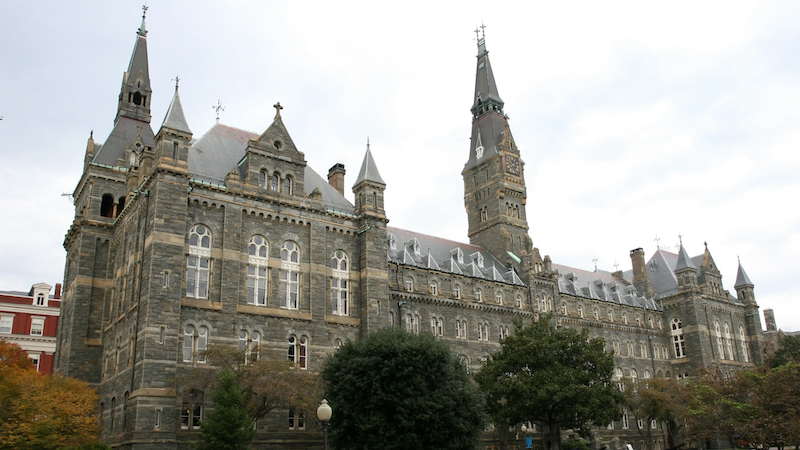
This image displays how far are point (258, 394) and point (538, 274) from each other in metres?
43.3

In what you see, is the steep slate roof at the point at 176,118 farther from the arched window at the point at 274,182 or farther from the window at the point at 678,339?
the window at the point at 678,339

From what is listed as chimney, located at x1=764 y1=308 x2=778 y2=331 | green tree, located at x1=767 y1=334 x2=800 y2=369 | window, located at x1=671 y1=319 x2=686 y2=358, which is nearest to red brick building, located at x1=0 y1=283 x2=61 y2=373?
window, located at x1=671 y1=319 x2=686 y2=358

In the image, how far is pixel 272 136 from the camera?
169 feet

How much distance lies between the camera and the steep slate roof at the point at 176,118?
4659 centimetres

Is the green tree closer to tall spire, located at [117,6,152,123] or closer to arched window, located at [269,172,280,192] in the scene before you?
arched window, located at [269,172,280,192]

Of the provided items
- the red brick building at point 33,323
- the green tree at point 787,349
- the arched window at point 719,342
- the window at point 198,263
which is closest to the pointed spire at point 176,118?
the window at point 198,263

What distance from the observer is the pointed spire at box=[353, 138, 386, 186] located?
56.7m

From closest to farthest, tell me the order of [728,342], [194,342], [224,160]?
[194,342], [224,160], [728,342]

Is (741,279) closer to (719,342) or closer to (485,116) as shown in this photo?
(719,342)

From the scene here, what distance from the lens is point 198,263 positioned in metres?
45.8

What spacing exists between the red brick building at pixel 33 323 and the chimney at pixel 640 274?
7305 cm

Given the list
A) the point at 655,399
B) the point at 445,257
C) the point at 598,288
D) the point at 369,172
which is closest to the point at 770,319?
the point at 598,288

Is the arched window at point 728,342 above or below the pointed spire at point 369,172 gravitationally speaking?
below

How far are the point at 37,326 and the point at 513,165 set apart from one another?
183 feet
